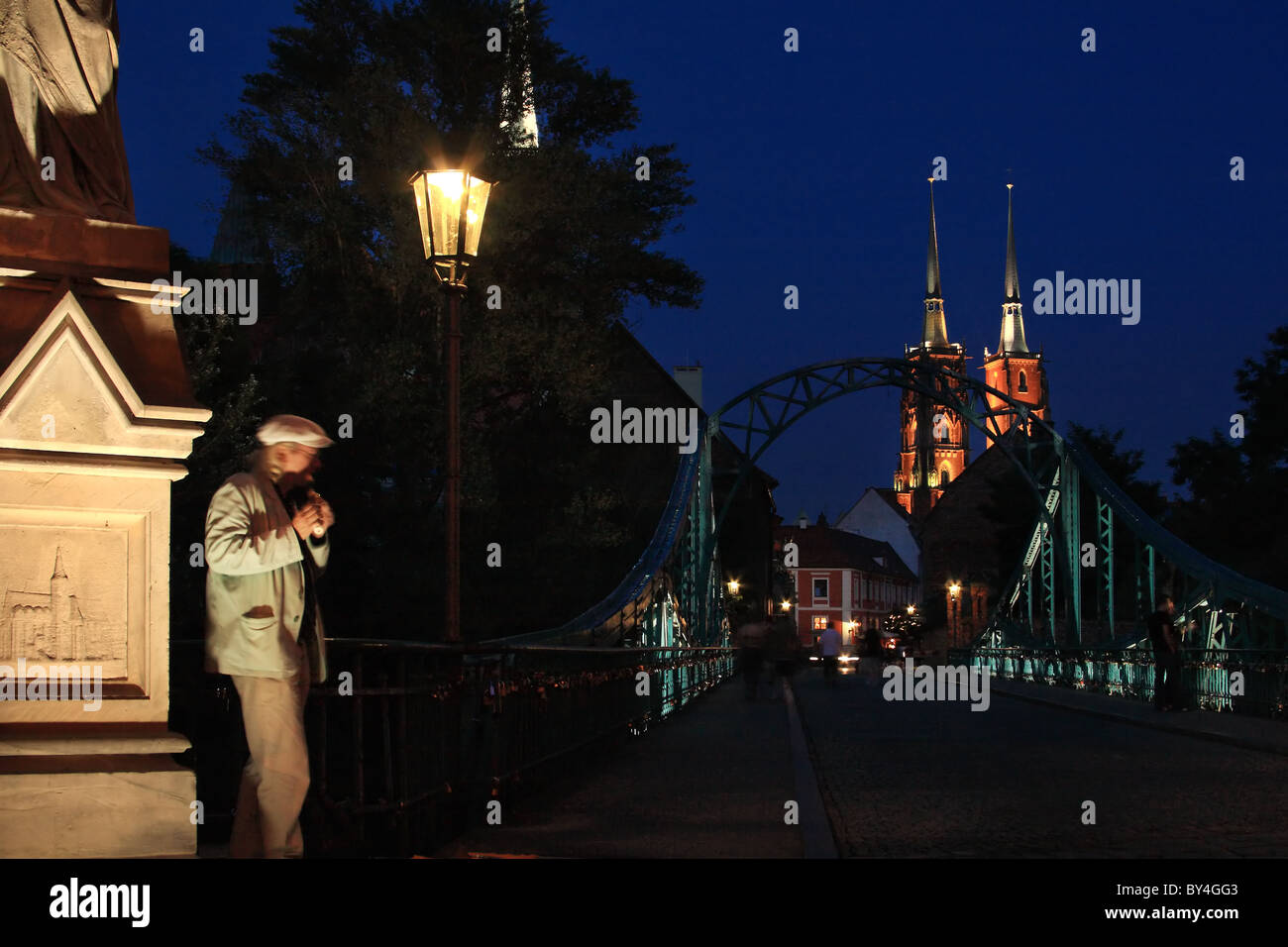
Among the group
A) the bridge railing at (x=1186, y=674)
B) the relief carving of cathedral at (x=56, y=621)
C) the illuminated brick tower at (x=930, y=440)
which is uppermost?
the illuminated brick tower at (x=930, y=440)

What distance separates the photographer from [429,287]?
27531 mm

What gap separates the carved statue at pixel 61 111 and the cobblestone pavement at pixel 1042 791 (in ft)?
15.8

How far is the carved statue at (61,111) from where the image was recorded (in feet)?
16.4

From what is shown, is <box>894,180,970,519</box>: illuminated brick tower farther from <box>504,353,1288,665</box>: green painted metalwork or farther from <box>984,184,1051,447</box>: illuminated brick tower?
<box>504,353,1288,665</box>: green painted metalwork

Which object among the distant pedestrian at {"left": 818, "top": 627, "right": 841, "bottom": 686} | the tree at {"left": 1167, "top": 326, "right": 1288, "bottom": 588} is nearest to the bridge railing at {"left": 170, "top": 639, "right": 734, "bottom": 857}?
the distant pedestrian at {"left": 818, "top": 627, "right": 841, "bottom": 686}

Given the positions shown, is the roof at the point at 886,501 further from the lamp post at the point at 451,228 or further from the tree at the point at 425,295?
the lamp post at the point at 451,228

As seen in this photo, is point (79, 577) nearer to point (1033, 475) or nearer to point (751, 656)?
point (751, 656)

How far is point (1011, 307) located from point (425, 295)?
153 m

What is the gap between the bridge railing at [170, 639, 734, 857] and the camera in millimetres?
7242

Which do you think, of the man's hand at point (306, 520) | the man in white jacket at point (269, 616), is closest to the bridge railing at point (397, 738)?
the man in white jacket at point (269, 616)

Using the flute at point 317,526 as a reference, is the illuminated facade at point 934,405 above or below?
above

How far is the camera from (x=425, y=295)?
27.7m
